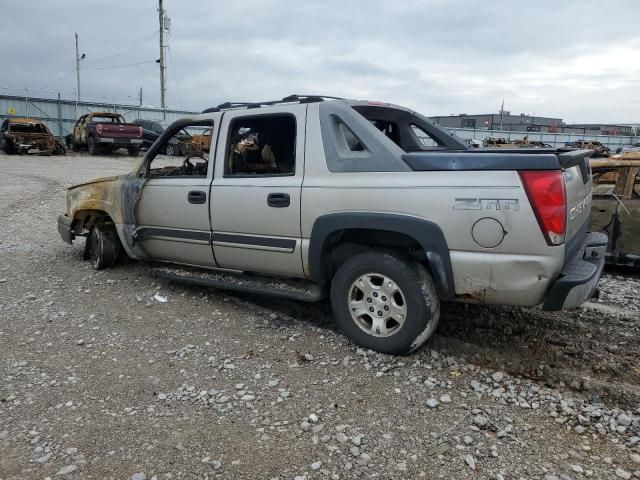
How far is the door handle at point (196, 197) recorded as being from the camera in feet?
14.7

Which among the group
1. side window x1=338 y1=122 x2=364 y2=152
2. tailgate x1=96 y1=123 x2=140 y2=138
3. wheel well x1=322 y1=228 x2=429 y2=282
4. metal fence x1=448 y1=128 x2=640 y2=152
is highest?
metal fence x1=448 y1=128 x2=640 y2=152

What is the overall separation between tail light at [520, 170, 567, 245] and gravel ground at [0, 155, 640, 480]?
1057mm

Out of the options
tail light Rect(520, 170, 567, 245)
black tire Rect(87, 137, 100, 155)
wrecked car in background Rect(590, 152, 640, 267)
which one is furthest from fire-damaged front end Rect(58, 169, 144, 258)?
black tire Rect(87, 137, 100, 155)

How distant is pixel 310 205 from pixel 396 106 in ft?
5.09

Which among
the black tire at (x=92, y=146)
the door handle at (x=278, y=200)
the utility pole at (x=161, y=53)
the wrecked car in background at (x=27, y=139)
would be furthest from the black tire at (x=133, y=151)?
the door handle at (x=278, y=200)

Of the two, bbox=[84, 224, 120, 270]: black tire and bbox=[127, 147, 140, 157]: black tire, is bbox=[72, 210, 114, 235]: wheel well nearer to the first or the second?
bbox=[84, 224, 120, 270]: black tire

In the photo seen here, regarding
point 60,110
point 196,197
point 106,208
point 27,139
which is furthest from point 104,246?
point 60,110

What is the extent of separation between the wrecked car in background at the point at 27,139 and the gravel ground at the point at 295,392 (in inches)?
727

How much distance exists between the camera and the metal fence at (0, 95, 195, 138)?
2630 centimetres

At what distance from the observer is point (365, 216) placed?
3.58 meters

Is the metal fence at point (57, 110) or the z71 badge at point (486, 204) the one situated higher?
the metal fence at point (57, 110)

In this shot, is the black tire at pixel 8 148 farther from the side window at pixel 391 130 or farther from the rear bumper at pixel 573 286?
the rear bumper at pixel 573 286

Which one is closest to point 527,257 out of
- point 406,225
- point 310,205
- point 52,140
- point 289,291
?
point 406,225

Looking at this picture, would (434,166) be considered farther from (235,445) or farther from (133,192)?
(133,192)
